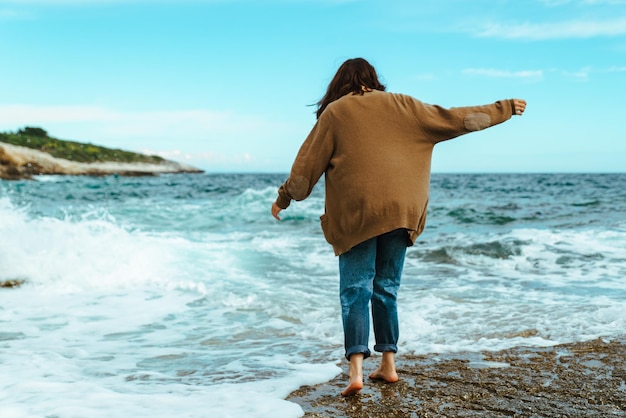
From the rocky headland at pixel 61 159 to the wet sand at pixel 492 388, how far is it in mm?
50259

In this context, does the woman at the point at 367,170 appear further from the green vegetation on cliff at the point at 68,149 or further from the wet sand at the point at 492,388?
the green vegetation on cliff at the point at 68,149

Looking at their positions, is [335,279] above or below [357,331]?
below

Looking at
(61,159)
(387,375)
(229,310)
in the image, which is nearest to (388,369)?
(387,375)

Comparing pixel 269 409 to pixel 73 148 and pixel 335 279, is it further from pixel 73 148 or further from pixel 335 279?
pixel 73 148

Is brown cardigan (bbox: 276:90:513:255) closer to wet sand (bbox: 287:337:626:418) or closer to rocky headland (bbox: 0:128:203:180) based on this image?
wet sand (bbox: 287:337:626:418)

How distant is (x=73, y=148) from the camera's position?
6900 centimetres

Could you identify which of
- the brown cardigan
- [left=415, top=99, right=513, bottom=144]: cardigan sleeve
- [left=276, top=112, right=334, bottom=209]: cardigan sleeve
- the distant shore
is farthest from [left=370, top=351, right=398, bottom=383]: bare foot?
the distant shore

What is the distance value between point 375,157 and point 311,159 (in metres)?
0.31

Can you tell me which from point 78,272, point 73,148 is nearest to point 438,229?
point 78,272

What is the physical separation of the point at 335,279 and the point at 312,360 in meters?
3.40

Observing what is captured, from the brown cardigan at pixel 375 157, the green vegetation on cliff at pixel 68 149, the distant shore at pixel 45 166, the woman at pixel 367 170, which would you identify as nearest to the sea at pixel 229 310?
the woman at pixel 367 170

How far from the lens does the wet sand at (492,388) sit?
104 inches

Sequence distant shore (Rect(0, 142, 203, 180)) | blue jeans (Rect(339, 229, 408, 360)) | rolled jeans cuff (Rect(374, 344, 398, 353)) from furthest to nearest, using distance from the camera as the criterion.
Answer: distant shore (Rect(0, 142, 203, 180)) < rolled jeans cuff (Rect(374, 344, 398, 353)) < blue jeans (Rect(339, 229, 408, 360))

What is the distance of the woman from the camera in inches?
112
